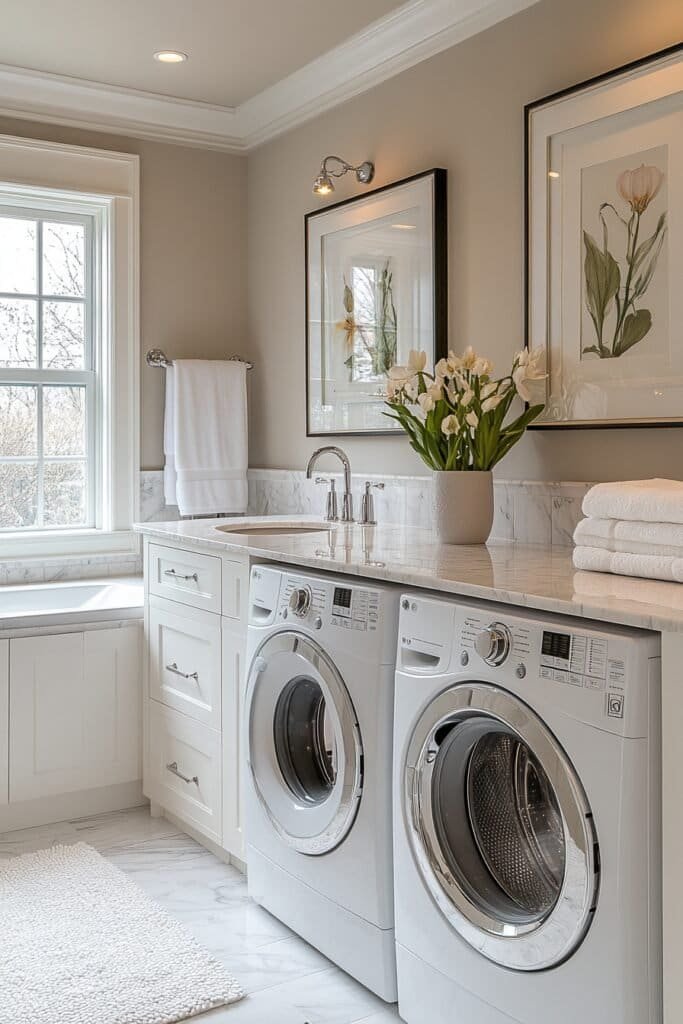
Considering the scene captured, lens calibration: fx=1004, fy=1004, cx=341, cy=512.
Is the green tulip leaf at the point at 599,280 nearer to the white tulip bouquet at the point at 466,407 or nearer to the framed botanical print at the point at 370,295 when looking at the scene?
the white tulip bouquet at the point at 466,407

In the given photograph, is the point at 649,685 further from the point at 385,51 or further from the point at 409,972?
the point at 385,51

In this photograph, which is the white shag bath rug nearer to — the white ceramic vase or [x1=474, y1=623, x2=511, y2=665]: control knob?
[x1=474, y1=623, x2=511, y2=665]: control knob

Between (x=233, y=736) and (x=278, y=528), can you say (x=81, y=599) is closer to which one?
(x=278, y=528)

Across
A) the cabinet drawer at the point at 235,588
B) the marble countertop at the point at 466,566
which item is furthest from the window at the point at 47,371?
the cabinet drawer at the point at 235,588

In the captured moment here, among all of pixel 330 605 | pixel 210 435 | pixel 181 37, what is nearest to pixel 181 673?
pixel 330 605

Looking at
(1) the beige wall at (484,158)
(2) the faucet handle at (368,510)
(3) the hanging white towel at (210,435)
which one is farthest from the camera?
(3) the hanging white towel at (210,435)

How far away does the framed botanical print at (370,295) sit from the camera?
3.05m

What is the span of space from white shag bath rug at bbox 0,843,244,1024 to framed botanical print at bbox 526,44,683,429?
161cm

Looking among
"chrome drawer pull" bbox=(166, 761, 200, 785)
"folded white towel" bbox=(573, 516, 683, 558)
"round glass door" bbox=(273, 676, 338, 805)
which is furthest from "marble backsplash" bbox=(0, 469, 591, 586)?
"chrome drawer pull" bbox=(166, 761, 200, 785)

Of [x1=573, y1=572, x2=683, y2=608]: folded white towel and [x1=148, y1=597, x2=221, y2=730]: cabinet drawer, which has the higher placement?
[x1=573, y1=572, x2=683, y2=608]: folded white towel

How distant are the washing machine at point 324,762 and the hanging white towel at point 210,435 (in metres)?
1.50

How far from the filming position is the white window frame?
12.5 ft

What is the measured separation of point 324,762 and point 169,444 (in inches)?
74.6

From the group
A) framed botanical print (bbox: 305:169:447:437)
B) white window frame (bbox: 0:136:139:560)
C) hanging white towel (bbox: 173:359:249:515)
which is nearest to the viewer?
framed botanical print (bbox: 305:169:447:437)
